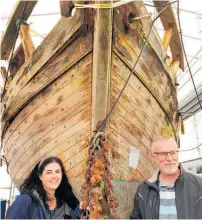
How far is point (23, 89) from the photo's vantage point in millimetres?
3725

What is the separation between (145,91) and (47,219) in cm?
216

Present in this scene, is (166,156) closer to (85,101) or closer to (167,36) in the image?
(85,101)

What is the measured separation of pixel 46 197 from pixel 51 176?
0.40 feet

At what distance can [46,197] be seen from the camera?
1.87 meters

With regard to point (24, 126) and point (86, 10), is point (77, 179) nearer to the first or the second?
point (24, 126)

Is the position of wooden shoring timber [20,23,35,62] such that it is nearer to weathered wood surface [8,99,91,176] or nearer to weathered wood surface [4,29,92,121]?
weathered wood surface [4,29,92,121]

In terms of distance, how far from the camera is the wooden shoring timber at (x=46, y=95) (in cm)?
327

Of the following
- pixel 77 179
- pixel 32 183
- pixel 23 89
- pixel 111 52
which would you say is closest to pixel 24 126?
pixel 23 89

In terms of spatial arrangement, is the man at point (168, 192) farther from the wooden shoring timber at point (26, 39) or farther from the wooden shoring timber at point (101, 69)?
the wooden shoring timber at point (26, 39)

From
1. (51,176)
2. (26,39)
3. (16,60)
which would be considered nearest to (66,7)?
(26,39)

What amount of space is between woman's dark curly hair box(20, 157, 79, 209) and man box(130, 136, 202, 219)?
424mm

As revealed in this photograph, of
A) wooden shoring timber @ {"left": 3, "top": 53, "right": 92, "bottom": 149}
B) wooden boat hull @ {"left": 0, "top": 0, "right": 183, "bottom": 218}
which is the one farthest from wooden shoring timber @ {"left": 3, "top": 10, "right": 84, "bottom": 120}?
wooden shoring timber @ {"left": 3, "top": 53, "right": 92, "bottom": 149}

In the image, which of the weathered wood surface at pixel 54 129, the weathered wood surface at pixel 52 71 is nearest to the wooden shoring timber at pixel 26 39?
the weathered wood surface at pixel 52 71

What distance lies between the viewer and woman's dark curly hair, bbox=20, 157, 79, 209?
187 cm
